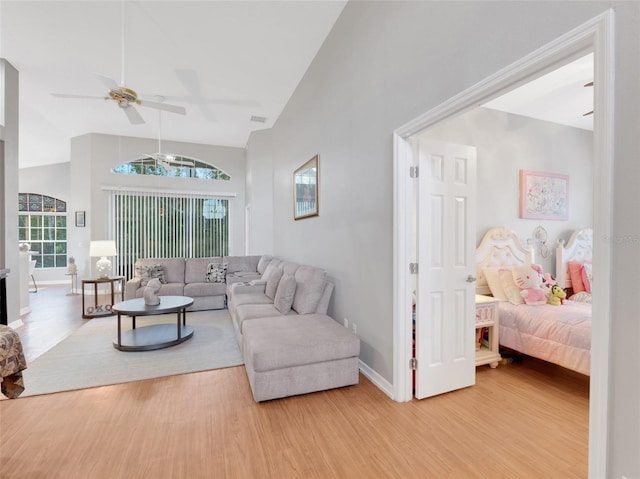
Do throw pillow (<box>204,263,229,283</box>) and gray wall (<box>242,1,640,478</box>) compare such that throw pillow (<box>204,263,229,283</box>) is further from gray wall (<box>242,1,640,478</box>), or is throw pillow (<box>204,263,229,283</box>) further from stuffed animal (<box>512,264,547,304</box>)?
stuffed animal (<box>512,264,547,304</box>)

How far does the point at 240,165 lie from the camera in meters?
7.96

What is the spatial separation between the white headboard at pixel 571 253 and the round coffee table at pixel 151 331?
4744 mm

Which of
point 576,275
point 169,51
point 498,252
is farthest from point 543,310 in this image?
point 169,51

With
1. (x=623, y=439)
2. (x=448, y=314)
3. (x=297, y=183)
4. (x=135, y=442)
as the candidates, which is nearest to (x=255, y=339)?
(x=135, y=442)

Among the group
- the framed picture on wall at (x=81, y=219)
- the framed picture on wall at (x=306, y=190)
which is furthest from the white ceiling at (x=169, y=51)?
the framed picture on wall at (x=81, y=219)

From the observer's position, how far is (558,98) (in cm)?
330

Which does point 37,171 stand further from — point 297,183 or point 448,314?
point 448,314

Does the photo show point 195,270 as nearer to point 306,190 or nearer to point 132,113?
point 306,190

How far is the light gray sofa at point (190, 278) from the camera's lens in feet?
16.1

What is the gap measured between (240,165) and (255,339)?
648 cm

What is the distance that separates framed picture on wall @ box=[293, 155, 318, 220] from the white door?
5.81ft

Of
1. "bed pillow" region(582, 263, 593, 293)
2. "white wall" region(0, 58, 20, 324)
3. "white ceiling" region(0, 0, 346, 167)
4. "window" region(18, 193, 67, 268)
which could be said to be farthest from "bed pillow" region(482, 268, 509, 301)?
"window" region(18, 193, 67, 268)

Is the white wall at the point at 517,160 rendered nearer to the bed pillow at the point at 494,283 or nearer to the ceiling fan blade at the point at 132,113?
the bed pillow at the point at 494,283

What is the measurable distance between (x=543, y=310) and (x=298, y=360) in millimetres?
2435
